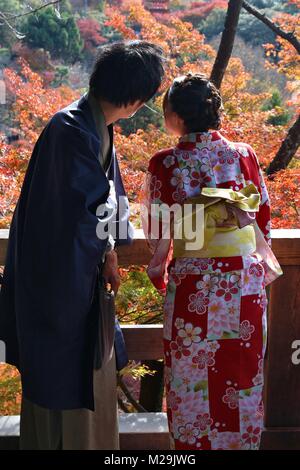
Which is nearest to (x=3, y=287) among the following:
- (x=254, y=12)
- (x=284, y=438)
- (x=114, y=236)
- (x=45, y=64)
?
(x=114, y=236)

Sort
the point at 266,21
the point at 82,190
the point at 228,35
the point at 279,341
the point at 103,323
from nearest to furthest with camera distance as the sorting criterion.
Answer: the point at 82,190
the point at 103,323
the point at 279,341
the point at 228,35
the point at 266,21

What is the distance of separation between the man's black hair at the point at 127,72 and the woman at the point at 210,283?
0.54 ft

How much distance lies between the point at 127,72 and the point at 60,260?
0.56 meters

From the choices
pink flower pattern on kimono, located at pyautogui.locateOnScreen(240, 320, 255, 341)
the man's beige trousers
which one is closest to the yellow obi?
pink flower pattern on kimono, located at pyautogui.locateOnScreen(240, 320, 255, 341)

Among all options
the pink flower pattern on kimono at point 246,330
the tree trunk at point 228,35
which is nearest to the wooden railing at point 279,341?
the pink flower pattern on kimono at point 246,330

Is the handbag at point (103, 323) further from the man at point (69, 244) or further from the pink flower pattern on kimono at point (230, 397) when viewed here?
the pink flower pattern on kimono at point (230, 397)

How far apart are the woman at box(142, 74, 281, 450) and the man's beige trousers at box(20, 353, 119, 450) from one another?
200mm

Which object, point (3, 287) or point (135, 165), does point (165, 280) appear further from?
point (135, 165)

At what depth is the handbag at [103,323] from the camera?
5.55 feet

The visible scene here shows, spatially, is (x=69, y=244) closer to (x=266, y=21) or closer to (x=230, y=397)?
(x=230, y=397)

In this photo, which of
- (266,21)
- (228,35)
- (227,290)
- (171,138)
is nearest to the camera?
(227,290)

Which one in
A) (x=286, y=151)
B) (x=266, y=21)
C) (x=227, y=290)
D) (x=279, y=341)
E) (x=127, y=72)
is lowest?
(x=279, y=341)

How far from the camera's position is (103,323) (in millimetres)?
1690

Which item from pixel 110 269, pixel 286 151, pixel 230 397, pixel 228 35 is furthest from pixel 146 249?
pixel 286 151
